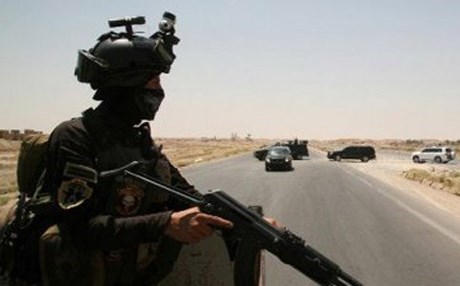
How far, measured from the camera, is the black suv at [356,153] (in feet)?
224

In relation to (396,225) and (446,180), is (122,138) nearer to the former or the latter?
(396,225)

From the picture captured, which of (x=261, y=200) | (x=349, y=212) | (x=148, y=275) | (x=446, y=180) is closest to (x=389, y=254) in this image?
(x=349, y=212)

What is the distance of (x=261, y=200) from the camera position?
68.1 feet

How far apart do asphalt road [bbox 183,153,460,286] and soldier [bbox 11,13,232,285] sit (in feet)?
18.8

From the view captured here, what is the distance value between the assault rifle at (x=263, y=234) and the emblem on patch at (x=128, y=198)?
2.2 inches

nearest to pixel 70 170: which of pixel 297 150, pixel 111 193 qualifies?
pixel 111 193

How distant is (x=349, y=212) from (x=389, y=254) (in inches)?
273

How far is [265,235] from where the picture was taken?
Answer: 8.11 ft

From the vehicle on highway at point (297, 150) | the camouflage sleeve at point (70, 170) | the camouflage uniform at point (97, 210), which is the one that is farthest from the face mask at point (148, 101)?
the vehicle on highway at point (297, 150)

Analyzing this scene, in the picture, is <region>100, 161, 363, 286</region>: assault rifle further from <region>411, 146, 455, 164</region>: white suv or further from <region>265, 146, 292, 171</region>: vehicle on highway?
<region>411, 146, 455, 164</region>: white suv

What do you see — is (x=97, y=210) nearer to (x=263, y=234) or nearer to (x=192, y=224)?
(x=192, y=224)

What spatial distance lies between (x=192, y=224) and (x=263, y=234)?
11.4 inches

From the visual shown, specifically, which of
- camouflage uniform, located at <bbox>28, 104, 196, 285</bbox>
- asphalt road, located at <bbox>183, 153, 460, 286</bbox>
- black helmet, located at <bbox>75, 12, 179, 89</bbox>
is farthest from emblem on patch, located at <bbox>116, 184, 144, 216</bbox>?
asphalt road, located at <bbox>183, 153, 460, 286</bbox>

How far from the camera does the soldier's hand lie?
2385 mm
